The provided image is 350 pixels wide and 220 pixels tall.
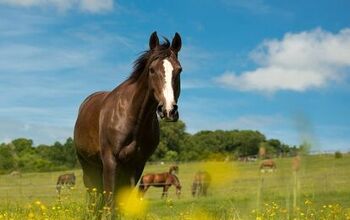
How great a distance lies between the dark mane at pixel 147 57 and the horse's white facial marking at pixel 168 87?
232 millimetres

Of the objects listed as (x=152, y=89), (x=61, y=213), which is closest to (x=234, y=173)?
(x=61, y=213)

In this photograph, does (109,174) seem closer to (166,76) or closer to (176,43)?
(166,76)

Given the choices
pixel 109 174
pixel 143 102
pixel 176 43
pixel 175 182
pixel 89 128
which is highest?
pixel 176 43

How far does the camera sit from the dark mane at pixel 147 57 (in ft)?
23.9

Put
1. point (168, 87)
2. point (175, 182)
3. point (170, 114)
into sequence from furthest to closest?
point (175, 182) → point (168, 87) → point (170, 114)

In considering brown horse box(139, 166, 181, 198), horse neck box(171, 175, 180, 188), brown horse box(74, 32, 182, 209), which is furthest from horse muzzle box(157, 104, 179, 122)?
horse neck box(171, 175, 180, 188)

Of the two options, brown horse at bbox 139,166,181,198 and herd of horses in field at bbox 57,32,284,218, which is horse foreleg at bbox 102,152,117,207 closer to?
herd of horses in field at bbox 57,32,284,218

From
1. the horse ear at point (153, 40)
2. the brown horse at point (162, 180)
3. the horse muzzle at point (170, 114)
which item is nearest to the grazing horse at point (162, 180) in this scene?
the brown horse at point (162, 180)

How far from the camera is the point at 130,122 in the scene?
768 cm

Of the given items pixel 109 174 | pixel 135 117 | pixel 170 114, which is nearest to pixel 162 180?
pixel 135 117

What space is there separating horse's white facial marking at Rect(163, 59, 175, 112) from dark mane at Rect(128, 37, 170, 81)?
232mm

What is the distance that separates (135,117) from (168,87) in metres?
1.09

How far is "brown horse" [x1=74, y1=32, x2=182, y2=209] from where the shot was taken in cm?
712

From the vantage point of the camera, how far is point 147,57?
761 cm
